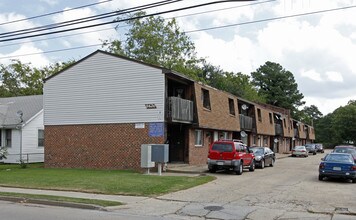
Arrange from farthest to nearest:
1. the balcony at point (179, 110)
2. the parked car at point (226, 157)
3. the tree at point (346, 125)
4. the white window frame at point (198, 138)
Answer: the tree at point (346, 125), the white window frame at point (198, 138), the balcony at point (179, 110), the parked car at point (226, 157)

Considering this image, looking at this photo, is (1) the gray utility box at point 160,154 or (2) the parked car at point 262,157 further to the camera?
(2) the parked car at point 262,157

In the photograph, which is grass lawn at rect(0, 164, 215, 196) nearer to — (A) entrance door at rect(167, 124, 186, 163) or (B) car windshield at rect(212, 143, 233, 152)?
(B) car windshield at rect(212, 143, 233, 152)

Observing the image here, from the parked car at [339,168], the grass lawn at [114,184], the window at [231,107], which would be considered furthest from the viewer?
the window at [231,107]

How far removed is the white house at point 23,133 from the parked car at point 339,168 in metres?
22.6

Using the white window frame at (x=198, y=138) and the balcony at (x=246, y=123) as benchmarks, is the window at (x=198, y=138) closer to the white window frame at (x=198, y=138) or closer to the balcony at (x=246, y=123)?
the white window frame at (x=198, y=138)

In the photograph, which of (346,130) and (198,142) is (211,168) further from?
(346,130)

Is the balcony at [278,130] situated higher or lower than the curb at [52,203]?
higher

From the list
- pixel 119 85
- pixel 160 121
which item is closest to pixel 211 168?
pixel 160 121

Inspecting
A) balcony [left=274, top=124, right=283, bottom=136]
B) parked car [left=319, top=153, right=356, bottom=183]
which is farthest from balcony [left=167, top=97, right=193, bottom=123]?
balcony [left=274, top=124, right=283, bottom=136]

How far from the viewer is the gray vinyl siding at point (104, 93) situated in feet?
81.9

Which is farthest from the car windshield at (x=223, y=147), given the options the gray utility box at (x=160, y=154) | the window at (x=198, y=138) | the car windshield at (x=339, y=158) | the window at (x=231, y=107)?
the window at (x=231, y=107)

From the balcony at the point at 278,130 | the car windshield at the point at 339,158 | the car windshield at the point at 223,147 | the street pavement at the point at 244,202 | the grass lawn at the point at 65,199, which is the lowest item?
the street pavement at the point at 244,202

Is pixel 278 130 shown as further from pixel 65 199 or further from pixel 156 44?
pixel 65 199

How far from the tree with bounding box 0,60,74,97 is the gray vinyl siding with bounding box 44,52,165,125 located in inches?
1092
